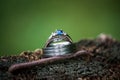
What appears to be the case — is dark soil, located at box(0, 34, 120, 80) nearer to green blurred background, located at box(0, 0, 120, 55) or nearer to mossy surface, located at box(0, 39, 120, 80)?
mossy surface, located at box(0, 39, 120, 80)

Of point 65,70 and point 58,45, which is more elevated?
point 58,45

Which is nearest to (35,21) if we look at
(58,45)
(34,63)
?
(58,45)

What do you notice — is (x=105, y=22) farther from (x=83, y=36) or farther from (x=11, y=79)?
(x=11, y=79)

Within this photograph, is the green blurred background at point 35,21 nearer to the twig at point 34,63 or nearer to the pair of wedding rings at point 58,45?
the pair of wedding rings at point 58,45

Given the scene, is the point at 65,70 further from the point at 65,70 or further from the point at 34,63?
the point at 34,63

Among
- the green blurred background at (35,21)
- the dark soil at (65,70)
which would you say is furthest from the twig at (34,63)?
the green blurred background at (35,21)

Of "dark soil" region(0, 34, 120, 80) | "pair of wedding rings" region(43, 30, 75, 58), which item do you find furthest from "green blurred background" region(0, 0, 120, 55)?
"dark soil" region(0, 34, 120, 80)
